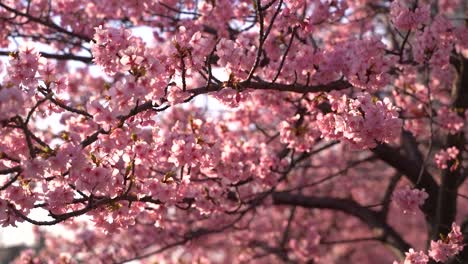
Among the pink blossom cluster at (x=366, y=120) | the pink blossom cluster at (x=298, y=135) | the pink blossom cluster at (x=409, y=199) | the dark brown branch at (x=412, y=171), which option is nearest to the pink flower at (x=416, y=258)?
the pink blossom cluster at (x=409, y=199)

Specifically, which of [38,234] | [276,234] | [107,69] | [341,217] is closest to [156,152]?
[107,69]

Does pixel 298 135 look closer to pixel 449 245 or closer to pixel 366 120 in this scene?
pixel 366 120

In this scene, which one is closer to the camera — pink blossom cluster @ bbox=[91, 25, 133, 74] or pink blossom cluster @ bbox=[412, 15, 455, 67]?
pink blossom cluster @ bbox=[91, 25, 133, 74]

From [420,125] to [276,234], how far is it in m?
5.33

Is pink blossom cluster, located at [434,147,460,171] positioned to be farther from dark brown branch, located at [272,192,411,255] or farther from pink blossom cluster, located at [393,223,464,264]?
pink blossom cluster, located at [393,223,464,264]

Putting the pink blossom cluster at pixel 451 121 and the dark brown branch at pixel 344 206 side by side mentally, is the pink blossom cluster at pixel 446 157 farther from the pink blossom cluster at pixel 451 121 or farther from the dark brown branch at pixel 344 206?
the dark brown branch at pixel 344 206

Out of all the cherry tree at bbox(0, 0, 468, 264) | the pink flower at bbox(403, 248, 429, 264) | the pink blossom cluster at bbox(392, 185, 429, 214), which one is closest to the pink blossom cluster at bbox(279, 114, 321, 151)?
the cherry tree at bbox(0, 0, 468, 264)

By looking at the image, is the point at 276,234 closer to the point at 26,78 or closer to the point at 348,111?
the point at 348,111

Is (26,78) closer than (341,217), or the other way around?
(26,78)

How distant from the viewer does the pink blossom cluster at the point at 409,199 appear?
561 cm

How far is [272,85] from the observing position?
4.50 meters

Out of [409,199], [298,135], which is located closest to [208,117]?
[298,135]

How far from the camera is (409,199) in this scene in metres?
5.63

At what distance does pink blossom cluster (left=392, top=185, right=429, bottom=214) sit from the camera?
561 centimetres
